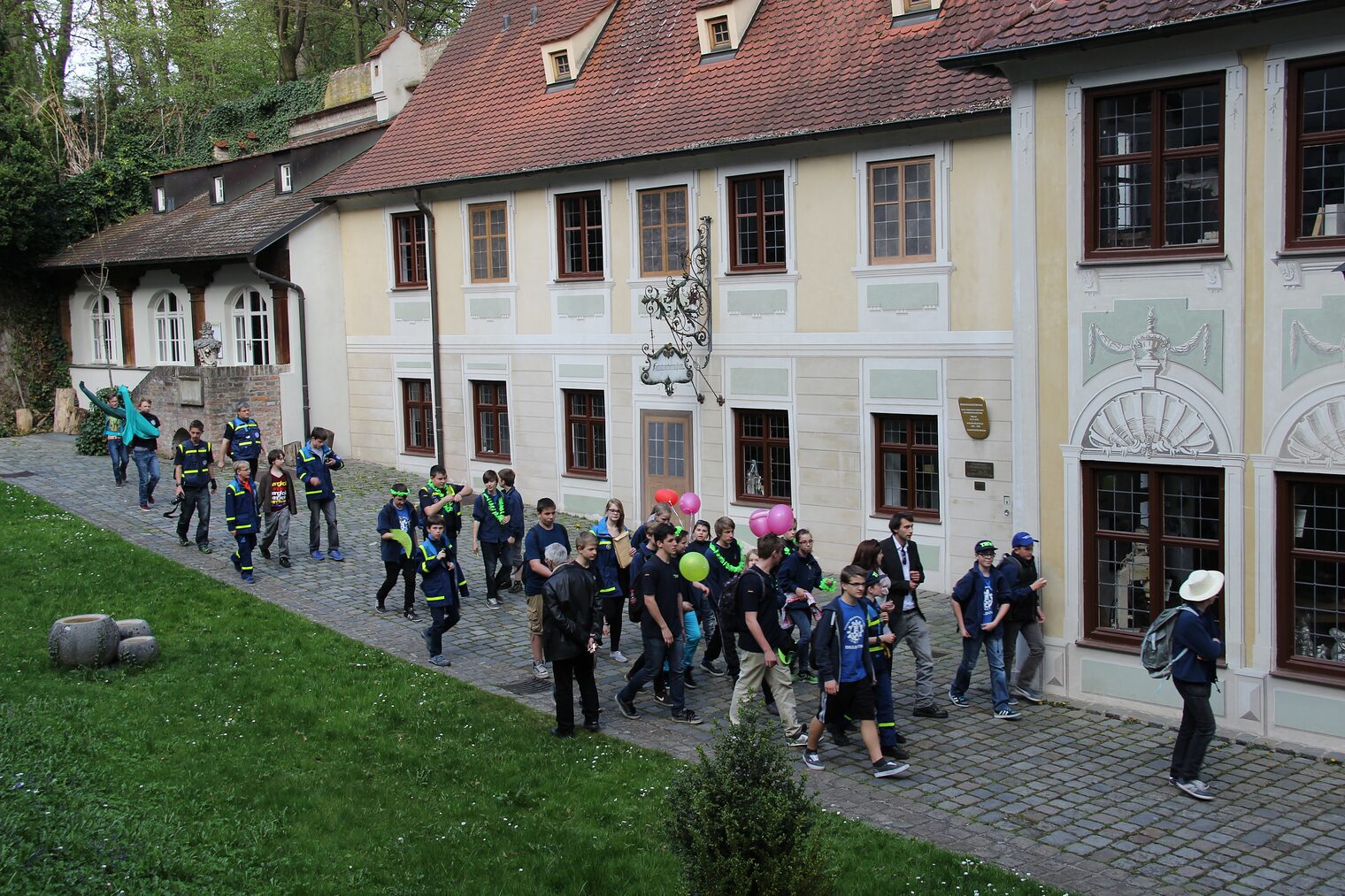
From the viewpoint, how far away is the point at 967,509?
17.9 metres

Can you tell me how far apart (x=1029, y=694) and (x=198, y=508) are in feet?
40.3

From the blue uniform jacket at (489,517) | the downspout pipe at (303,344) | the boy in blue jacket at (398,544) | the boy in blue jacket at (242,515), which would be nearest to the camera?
the boy in blue jacket at (398,544)

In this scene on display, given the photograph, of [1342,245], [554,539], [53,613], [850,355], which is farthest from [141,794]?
[850,355]

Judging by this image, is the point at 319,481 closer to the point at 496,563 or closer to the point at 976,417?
the point at 496,563

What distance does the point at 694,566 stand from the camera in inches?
497

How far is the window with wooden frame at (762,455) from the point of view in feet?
66.9

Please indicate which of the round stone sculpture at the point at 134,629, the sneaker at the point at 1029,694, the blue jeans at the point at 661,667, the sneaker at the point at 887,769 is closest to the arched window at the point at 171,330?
the round stone sculpture at the point at 134,629

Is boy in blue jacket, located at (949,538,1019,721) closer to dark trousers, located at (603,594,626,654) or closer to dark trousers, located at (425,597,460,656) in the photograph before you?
dark trousers, located at (603,594,626,654)

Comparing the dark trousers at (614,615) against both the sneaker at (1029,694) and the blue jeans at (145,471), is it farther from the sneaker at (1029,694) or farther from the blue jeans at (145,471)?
the blue jeans at (145,471)

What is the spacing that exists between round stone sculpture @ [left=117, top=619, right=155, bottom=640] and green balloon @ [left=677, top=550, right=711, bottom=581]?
586 cm

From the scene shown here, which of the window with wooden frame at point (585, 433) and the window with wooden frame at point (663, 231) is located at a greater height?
the window with wooden frame at point (663, 231)

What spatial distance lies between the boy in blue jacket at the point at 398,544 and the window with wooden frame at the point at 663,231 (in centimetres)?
694

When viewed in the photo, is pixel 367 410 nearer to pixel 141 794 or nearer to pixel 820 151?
pixel 820 151

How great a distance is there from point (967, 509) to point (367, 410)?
48.7 feet
